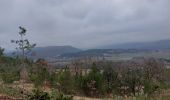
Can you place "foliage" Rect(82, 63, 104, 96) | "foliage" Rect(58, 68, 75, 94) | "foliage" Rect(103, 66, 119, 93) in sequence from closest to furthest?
"foliage" Rect(58, 68, 75, 94)
"foliage" Rect(82, 63, 104, 96)
"foliage" Rect(103, 66, 119, 93)

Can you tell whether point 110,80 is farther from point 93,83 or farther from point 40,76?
point 40,76

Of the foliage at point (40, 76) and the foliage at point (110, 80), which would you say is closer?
the foliage at point (40, 76)

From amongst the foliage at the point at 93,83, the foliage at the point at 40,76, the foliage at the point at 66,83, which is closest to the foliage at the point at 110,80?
the foliage at the point at 93,83

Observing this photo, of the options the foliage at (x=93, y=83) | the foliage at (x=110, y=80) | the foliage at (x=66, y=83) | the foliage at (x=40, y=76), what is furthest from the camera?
the foliage at (x=110, y=80)

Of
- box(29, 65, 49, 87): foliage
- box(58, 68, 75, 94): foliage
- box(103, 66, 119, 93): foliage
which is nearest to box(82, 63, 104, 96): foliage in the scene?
box(58, 68, 75, 94): foliage

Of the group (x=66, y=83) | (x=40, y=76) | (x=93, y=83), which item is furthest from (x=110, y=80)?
(x=40, y=76)

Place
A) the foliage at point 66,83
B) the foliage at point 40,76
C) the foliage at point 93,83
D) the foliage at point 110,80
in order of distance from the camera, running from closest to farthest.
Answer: the foliage at point 40,76 → the foliage at point 66,83 → the foliage at point 93,83 → the foliage at point 110,80

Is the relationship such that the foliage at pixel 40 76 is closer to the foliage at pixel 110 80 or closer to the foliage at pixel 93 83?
the foliage at pixel 93 83

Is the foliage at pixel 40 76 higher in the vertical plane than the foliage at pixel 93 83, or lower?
higher

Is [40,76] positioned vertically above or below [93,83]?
above

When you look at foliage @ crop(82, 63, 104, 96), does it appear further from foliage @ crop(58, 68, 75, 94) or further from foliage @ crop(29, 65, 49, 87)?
foliage @ crop(29, 65, 49, 87)

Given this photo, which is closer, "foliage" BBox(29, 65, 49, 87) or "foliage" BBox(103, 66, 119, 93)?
"foliage" BBox(29, 65, 49, 87)

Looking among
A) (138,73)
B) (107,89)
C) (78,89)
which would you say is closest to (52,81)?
(78,89)

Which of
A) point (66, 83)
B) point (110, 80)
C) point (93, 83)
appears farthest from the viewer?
point (110, 80)
